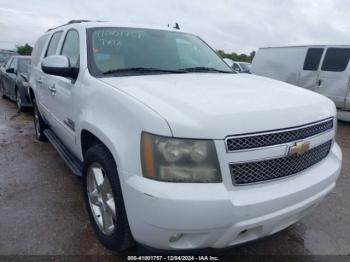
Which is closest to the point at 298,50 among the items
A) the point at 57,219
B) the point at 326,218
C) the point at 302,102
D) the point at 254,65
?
the point at 254,65

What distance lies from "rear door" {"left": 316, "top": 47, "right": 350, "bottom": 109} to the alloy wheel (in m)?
7.42

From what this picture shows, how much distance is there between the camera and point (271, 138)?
2.05 m

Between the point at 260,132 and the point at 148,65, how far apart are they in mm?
1498

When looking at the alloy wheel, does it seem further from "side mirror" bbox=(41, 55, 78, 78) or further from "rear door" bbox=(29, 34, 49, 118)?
"rear door" bbox=(29, 34, 49, 118)

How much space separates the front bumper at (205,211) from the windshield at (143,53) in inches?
53.4

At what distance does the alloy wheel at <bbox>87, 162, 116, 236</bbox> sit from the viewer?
2.47 m

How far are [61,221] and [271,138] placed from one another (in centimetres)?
209

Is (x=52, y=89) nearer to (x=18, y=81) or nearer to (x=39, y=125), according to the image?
(x=39, y=125)

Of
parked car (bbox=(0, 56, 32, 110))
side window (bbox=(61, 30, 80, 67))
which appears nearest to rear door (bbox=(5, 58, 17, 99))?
parked car (bbox=(0, 56, 32, 110))

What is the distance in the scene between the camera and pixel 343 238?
9.91 feet

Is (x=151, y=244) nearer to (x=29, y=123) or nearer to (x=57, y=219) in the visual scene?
(x=57, y=219)

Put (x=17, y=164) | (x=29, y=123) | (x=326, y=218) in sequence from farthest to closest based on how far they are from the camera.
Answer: (x=29, y=123) → (x=17, y=164) → (x=326, y=218)

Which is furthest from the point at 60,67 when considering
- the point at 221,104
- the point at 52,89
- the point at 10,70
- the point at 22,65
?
the point at 10,70

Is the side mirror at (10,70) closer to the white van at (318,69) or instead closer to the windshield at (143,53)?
the windshield at (143,53)
